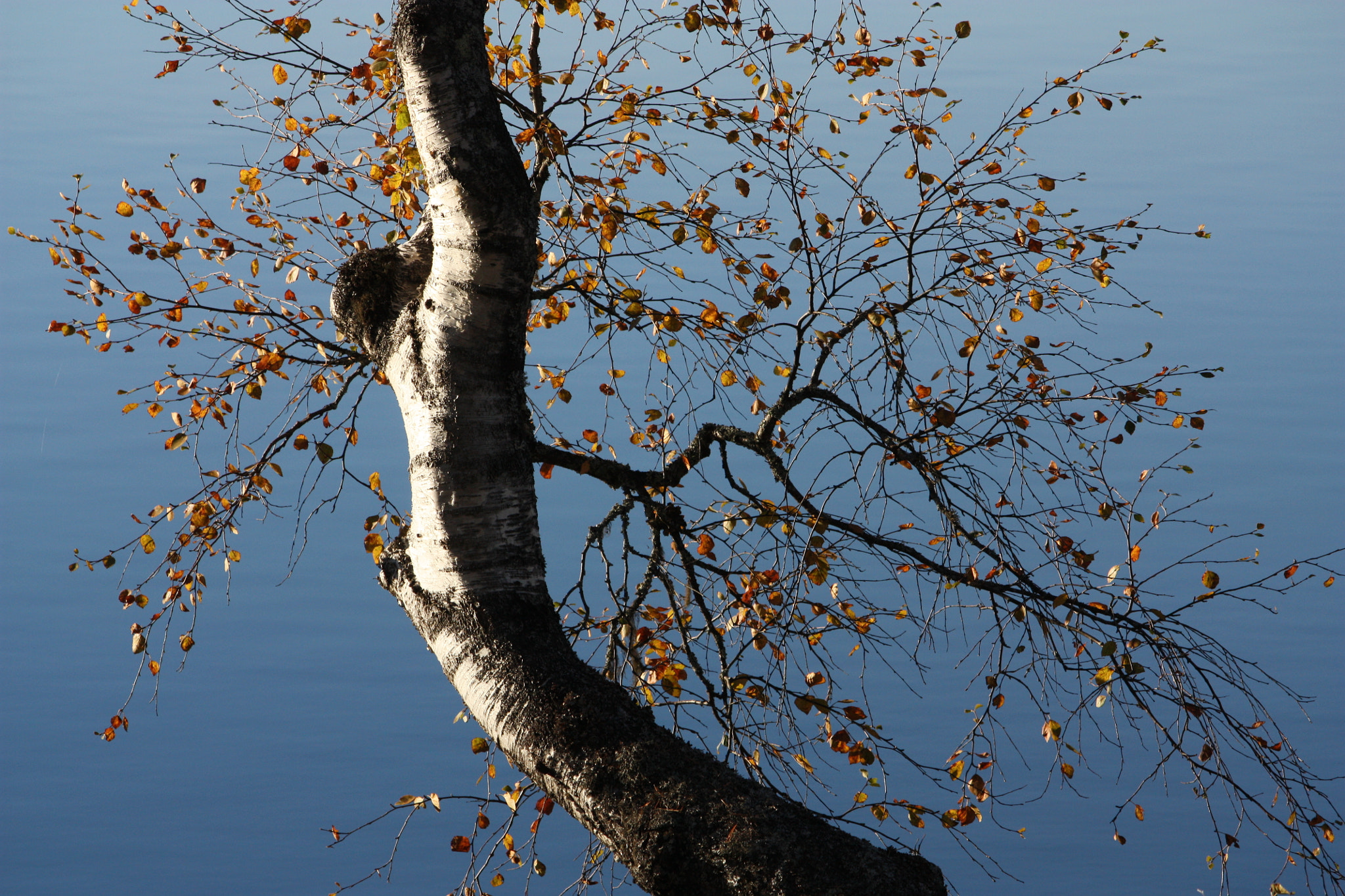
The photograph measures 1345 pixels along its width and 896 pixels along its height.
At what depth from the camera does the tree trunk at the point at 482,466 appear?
1.88 metres

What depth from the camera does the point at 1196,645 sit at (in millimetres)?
2385

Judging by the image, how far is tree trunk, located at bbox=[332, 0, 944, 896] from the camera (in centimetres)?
188

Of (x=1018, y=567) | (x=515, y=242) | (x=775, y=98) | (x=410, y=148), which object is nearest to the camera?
(x=515, y=242)

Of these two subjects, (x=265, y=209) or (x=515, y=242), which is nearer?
(x=515, y=242)

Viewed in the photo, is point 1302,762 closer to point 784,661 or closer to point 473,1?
point 784,661

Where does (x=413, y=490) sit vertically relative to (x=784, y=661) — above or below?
above

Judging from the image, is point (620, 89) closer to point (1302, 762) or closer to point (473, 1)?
point (473, 1)

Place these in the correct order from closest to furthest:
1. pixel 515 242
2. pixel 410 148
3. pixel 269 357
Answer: pixel 515 242 → pixel 269 357 → pixel 410 148

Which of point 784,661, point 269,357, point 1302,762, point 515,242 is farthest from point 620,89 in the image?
point 1302,762

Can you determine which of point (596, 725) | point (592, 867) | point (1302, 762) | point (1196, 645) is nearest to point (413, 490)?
point (596, 725)

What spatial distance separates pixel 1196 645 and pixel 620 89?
7.20ft

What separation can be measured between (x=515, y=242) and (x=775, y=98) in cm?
104

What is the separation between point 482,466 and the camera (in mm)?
2191

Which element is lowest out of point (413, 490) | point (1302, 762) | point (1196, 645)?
point (1302, 762)
